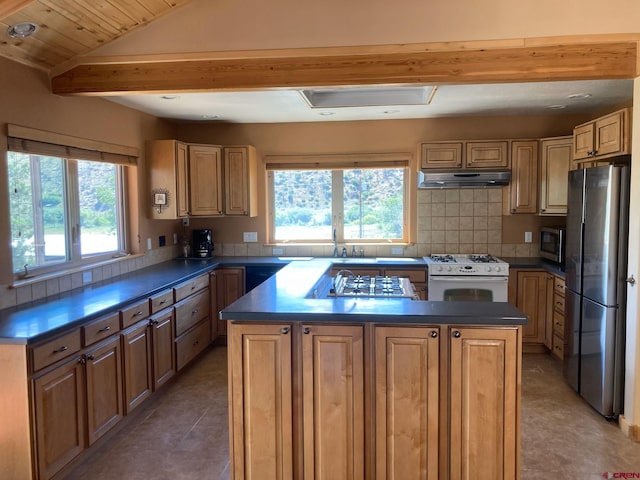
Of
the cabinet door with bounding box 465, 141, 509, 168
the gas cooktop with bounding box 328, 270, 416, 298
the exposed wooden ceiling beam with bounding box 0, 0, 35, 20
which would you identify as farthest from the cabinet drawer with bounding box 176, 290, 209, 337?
the cabinet door with bounding box 465, 141, 509, 168

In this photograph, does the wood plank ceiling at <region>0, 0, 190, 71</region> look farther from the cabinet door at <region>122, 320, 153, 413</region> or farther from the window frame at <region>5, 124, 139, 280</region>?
the cabinet door at <region>122, 320, 153, 413</region>

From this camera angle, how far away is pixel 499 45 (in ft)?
9.21

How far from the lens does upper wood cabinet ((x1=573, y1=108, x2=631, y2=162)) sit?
3062 millimetres

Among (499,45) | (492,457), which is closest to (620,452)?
(492,457)

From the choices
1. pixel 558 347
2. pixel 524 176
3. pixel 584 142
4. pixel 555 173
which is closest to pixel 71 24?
pixel 584 142

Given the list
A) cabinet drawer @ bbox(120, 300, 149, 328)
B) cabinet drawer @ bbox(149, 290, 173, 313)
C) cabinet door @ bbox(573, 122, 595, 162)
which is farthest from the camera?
cabinet door @ bbox(573, 122, 595, 162)

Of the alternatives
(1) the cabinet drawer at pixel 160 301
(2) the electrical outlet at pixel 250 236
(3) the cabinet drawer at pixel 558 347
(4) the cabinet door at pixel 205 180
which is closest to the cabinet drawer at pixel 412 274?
(3) the cabinet drawer at pixel 558 347

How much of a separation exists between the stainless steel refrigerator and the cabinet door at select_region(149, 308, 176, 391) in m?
3.22

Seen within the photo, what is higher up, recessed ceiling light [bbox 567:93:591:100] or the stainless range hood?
recessed ceiling light [bbox 567:93:591:100]

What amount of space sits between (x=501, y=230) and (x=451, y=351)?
3.35 metres

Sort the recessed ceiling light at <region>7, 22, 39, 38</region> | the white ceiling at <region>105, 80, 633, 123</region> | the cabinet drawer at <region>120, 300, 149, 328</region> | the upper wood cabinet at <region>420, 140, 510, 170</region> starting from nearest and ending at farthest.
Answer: the recessed ceiling light at <region>7, 22, 39, 38</region>
the cabinet drawer at <region>120, 300, 149, 328</region>
the white ceiling at <region>105, 80, 633, 123</region>
the upper wood cabinet at <region>420, 140, 510, 170</region>

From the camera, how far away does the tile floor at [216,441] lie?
2668 millimetres

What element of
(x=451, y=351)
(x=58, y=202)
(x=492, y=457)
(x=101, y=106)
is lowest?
(x=492, y=457)

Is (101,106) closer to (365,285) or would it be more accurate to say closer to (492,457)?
(365,285)
